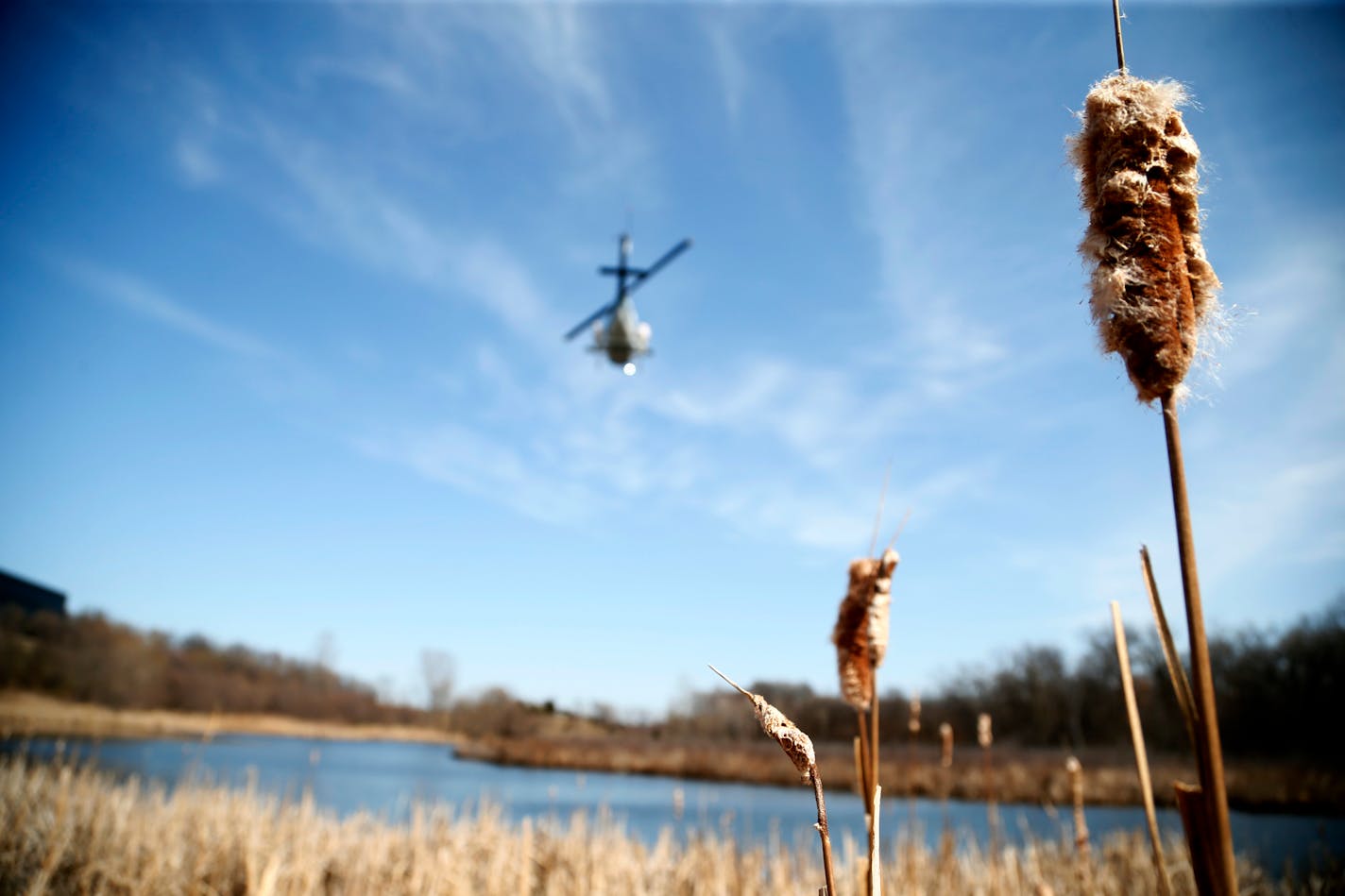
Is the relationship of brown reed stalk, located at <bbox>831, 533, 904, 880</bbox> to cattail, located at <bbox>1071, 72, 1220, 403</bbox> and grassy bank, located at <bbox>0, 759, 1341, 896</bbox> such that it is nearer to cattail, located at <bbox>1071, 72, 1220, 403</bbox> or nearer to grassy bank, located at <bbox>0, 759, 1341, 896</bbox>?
cattail, located at <bbox>1071, 72, 1220, 403</bbox>

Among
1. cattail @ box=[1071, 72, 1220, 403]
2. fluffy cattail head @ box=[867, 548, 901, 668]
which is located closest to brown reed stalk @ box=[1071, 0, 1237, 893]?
cattail @ box=[1071, 72, 1220, 403]

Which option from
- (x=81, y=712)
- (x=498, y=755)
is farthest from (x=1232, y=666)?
(x=81, y=712)

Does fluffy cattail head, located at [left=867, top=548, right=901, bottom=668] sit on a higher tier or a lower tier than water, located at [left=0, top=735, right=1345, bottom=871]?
higher

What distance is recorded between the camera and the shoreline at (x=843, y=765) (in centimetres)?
1727

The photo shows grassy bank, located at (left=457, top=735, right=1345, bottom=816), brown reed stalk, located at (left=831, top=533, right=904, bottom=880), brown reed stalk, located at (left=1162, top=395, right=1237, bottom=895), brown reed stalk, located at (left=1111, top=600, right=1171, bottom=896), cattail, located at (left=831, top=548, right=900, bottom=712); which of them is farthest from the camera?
grassy bank, located at (left=457, top=735, right=1345, bottom=816)

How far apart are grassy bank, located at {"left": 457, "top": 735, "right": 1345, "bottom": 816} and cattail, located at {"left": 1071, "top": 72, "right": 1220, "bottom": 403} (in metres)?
16.5

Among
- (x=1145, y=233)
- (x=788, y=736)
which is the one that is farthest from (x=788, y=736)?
(x=1145, y=233)

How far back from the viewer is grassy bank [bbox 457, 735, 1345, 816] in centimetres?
1703

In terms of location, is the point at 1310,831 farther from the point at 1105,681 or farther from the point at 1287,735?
the point at 1105,681

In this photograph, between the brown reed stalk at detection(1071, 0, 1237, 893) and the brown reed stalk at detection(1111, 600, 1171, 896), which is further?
the brown reed stalk at detection(1111, 600, 1171, 896)

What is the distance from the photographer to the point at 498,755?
1332 inches

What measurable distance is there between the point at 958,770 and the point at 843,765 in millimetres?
3727

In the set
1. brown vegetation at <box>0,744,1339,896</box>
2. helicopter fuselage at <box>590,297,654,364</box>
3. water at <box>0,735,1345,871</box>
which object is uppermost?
helicopter fuselage at <box>590,297,654,364</box>

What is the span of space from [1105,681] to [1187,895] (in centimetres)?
4005
